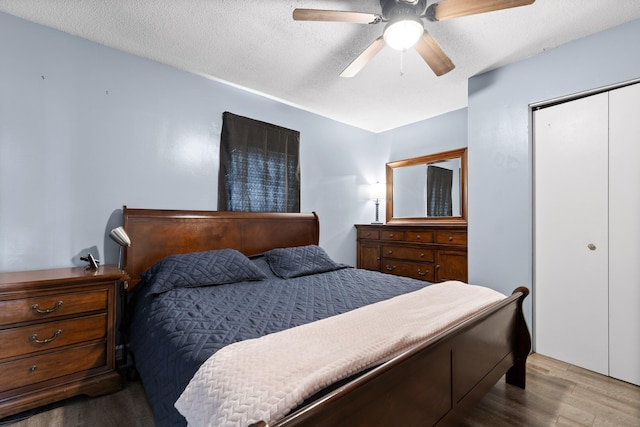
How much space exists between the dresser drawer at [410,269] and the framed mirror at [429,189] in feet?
2.12

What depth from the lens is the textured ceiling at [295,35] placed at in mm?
1929

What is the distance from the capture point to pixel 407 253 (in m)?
3.59

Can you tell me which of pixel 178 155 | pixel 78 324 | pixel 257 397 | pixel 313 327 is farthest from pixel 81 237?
pixel 257 397

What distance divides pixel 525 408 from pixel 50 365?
110 inches

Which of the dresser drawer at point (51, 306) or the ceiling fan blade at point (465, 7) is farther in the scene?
the dresser drawer at point (51, 306)

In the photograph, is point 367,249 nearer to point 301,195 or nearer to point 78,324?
point 301,195

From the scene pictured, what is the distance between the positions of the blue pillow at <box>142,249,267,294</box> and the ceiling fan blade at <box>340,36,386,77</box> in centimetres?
168

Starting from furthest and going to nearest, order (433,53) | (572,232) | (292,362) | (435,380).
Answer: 1. (572,232)
2. (433,53)
3. (435,380)
4. (292,362)

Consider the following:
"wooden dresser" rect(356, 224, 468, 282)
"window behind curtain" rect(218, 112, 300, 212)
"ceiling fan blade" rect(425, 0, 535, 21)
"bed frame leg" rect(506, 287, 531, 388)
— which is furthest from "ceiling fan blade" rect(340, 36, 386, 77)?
"wooden dresser" rect(356, 224, 468, 282)

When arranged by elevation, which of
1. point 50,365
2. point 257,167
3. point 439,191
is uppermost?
point 257,167

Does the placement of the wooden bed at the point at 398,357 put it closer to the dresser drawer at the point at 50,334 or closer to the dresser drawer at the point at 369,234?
the dresser drawer at the point at 50,334

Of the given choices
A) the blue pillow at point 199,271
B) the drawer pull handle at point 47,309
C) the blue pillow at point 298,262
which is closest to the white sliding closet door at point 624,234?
the blue pillow at point 298,262

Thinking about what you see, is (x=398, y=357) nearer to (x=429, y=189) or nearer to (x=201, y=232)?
(x=201, y=232)

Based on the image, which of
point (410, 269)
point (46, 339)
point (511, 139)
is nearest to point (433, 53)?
point (511, 139)
